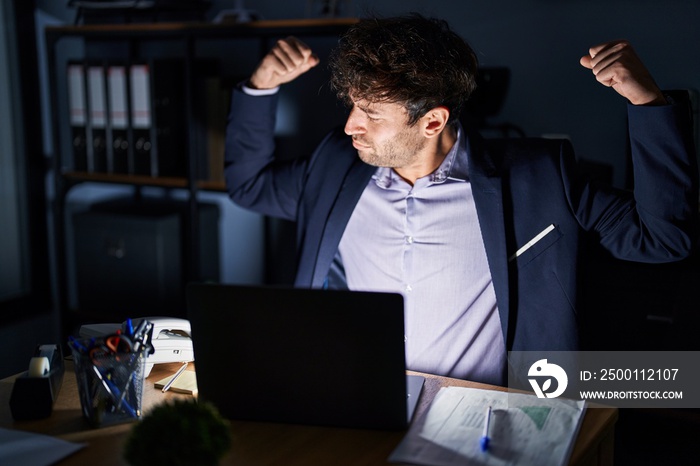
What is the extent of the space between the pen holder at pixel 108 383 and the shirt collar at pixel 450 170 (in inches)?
33.0

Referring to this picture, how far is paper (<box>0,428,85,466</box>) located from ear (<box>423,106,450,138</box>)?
1.02 metres

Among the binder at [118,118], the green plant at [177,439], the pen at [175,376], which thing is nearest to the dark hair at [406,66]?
the pen at [175,376]

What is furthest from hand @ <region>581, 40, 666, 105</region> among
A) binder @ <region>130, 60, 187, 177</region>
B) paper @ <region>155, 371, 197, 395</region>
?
binder @ <region>130, 60, 187, 177</region>

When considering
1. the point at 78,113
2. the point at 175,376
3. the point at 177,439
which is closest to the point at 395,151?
the point at 175,376

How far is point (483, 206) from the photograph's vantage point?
1719mm

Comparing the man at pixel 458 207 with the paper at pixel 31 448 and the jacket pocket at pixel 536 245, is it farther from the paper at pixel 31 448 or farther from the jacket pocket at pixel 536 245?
the paper at pixel 31 448

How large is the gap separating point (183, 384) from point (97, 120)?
1849mm

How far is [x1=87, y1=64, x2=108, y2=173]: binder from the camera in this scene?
2922 millimetres

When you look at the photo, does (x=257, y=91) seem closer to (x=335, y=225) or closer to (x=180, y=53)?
(x=335, y=225)

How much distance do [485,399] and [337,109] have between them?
1.80 meters

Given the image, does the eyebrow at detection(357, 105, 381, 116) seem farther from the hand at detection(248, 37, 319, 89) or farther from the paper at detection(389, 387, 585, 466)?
the paper at detection(389, 387, 585, 466)

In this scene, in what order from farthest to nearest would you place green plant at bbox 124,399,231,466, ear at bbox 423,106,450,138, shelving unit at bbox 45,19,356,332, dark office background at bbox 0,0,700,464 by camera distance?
1. shelving unit at bbox 45,19,356,332
2. dark office background at bbox 0,0,700,464
3. ear at bbox 423,106,450,138
4. green plant at bbox 124,399,231,466

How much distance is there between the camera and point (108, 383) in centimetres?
122

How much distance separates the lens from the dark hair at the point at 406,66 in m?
1.72
